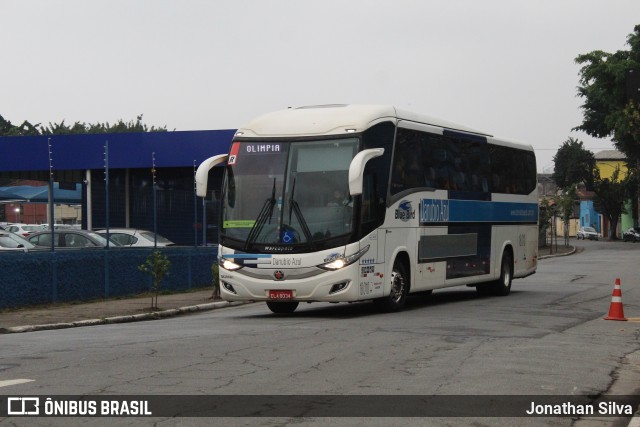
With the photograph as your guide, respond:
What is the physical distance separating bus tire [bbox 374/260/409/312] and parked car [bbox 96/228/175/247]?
10939 millimetres

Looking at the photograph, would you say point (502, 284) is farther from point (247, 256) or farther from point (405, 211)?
point (247, 256)

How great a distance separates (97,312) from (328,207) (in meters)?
5.92

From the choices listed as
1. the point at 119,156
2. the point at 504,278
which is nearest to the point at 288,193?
the point at 504,278

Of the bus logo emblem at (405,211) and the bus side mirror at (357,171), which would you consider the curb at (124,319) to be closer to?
the bus logo emblem at (405,211)

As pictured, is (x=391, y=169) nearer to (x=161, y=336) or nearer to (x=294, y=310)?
(x=294, y=310)

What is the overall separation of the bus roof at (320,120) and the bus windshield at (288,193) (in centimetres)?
23

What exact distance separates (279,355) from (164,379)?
8.09 feet

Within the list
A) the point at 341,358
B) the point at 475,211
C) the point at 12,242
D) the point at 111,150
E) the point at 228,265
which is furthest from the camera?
the point at 111,150

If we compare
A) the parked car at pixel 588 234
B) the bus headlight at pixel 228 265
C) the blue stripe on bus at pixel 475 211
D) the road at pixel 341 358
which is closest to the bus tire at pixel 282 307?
→ the road at pixel 341 358

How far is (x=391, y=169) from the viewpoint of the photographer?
19406 millimetres

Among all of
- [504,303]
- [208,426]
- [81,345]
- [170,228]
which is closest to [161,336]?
[81,345]

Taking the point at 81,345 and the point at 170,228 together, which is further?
the point at 170,228

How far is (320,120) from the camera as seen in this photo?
18891 mm

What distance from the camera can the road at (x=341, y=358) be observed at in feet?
31.8
